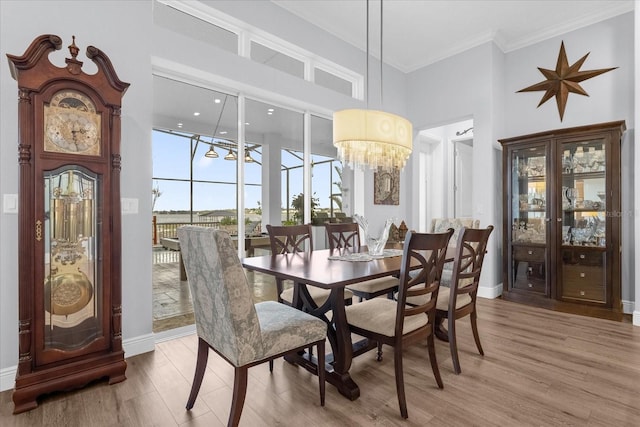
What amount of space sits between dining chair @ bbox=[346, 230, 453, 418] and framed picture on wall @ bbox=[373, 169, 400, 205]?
2.84 m

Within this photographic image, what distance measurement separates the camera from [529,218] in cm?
418

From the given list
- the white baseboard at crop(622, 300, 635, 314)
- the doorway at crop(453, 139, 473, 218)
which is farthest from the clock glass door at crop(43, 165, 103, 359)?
the doorway at crop(453, 139, 473, 218)

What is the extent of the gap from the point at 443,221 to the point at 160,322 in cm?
304

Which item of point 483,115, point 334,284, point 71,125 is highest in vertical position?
point 483,115

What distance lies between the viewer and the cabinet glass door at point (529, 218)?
4.04 metres

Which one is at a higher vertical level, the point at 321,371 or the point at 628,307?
the point at 321,371

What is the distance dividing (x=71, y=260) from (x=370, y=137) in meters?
2.16

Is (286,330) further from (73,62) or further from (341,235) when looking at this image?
(73,62)

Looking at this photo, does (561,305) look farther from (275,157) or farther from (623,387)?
(275,157)

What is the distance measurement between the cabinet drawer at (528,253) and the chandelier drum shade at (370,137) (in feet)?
7.68

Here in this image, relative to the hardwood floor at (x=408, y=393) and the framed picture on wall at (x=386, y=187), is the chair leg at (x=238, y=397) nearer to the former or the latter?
the hardwood floor at (x=408, y=393)

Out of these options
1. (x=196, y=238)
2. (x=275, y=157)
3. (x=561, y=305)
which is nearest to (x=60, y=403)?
(x=196, y=238)

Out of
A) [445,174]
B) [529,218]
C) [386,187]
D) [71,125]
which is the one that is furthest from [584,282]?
[71,125]

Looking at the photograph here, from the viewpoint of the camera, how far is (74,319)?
216 cm
